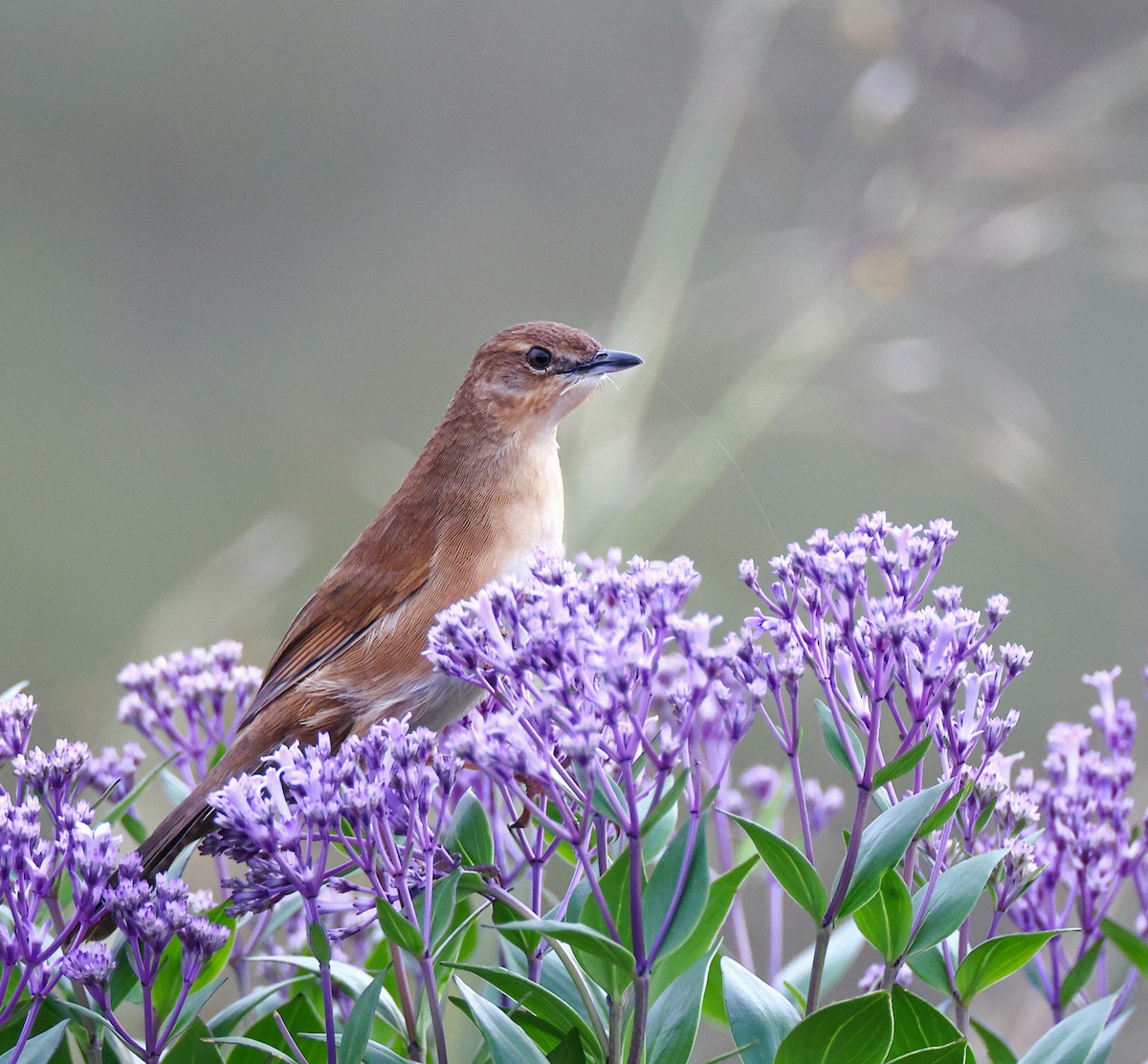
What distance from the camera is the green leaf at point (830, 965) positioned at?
81cm

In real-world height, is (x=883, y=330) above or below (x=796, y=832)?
above

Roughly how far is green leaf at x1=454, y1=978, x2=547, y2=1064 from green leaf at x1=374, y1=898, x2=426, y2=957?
3 cm

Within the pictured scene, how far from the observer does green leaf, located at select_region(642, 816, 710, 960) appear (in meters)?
0.61

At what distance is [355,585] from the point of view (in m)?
1.21

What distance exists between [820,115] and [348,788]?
2.68 m

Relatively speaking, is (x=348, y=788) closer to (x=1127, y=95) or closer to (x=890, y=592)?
(x=890, y=592)

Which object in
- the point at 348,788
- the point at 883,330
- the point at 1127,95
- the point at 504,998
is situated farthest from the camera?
the point at 883,330

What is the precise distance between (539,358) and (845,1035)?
89cm

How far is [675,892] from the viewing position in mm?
625

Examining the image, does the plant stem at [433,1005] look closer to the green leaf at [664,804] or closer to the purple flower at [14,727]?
the green leaf at [664,804]

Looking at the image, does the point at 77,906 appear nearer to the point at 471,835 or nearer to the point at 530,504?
the point at 471,835

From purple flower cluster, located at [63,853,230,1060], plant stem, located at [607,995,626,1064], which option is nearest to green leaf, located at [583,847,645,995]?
plant stem, located at [607,995,626,1064]

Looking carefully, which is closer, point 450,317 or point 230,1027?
point 230,1027

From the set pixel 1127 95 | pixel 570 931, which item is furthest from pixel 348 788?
pixel 1127 95
